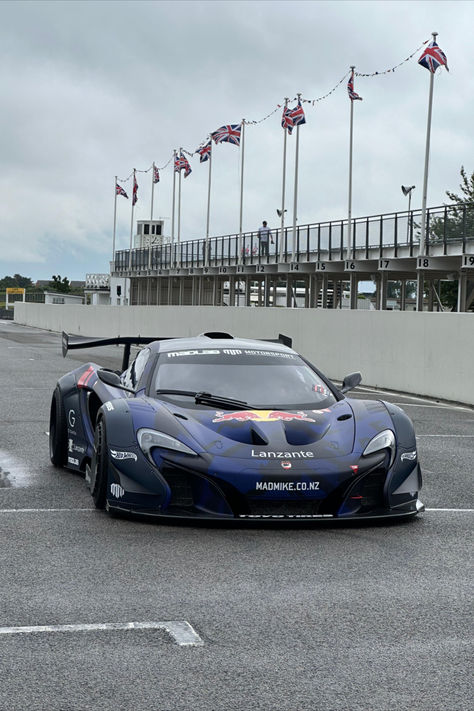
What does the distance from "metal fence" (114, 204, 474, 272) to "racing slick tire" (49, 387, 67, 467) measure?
24.2m

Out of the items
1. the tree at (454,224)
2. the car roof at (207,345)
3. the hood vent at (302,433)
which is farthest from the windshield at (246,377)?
the tree at (454,224)

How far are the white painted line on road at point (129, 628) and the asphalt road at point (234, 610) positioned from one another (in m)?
0.03

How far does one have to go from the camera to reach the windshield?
318 inches

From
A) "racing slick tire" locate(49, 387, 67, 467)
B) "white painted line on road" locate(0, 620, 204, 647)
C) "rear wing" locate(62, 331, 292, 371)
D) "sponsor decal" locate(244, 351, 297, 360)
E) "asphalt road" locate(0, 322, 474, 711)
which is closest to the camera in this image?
"asphalt road" locate(0, 322, 474, 711)

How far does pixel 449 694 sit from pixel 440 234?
3113 cm

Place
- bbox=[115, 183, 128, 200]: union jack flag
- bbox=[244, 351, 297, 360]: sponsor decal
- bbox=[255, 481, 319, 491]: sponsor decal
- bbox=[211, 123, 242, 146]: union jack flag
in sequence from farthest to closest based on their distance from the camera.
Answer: bbox=[115, 183, 128, 200]: union jack flag → bbox=[211, 123, 242, 146]: union jack flag → bbox=[244, 351, 297, 360]: sponsor decal → bbox=[255, 481, 319, 491]: sponsor decal

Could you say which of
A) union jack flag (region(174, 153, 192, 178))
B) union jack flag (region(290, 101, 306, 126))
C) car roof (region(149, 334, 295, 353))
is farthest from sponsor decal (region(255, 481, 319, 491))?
union jack flag (region(174, 153, 192, 178))

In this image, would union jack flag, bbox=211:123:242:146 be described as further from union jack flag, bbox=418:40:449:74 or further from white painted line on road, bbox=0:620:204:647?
white painted line on road, bbox=0:620:204:647

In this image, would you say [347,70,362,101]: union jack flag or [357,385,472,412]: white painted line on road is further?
[347,70,362,101]: union jack flag

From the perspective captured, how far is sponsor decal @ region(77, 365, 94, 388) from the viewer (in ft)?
30.2

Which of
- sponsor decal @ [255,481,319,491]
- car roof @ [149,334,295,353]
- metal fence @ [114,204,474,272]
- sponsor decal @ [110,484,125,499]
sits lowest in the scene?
sponsor decal @ [110,484,125,499]

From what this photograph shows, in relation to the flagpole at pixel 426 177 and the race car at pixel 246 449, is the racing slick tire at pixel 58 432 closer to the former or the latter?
the race car at pixel 246 449

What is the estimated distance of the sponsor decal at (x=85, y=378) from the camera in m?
9.22

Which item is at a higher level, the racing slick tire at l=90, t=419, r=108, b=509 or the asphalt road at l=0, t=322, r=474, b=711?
the racing slick tire at l=90, t=419, r=108, b=509
